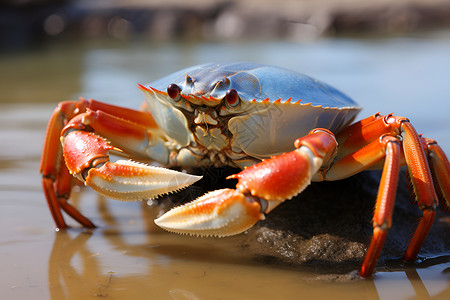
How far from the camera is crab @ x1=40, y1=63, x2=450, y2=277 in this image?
2.09 meters

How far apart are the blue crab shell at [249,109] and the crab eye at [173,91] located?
0.03 meters

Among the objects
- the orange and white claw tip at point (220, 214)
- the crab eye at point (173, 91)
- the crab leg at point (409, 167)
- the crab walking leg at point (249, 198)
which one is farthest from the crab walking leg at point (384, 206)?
the crab eye at point (173, 91)

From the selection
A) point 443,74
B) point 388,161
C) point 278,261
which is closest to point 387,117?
point 388,161

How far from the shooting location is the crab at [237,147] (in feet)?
6.86

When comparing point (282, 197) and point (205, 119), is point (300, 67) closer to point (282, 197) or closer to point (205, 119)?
point (205, 119)

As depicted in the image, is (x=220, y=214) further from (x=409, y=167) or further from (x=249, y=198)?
(x=409, y=167)

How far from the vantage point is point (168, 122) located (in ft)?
9.30

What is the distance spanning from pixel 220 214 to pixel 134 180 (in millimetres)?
488

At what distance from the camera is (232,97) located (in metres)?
2.47

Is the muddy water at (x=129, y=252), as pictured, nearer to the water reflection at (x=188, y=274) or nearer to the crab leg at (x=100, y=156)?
the water reflection at (x=188, y=274)

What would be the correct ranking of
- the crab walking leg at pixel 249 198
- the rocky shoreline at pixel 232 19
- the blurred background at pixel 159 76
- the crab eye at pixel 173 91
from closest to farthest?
the crab walking leg at pixel 249 198 < the blurred background at pixel 159 76 < the crab eye at pixel 173 91 < the rocky shoreline at pixel 232 19

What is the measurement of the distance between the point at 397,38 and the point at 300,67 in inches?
194

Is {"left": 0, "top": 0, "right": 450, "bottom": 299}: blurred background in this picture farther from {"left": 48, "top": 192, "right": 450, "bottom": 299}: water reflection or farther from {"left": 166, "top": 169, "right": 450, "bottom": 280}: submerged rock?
{"left": 166, "top": 169, "right": 450, "bottom": 280}: submerged rock

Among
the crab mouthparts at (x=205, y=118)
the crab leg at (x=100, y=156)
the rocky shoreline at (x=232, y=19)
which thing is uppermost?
the crab mouthparts at (x=205, y=118)
